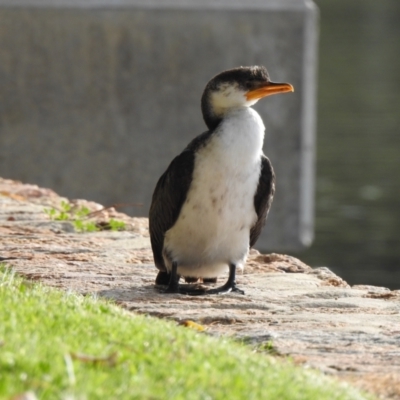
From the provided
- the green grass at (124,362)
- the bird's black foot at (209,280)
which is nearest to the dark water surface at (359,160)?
the bird's black foot at (209,280)

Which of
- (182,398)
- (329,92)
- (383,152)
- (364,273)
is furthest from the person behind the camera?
(329,92)

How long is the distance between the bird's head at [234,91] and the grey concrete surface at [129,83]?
9208 mm

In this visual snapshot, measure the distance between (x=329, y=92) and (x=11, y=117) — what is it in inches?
767

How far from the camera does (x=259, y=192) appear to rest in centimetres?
627

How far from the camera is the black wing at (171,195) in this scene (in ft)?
20.4

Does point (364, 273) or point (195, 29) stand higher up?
point (195, 29)

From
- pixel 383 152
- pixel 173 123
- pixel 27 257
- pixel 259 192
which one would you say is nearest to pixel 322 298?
pixel 259 192

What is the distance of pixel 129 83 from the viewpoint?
51.5 ft

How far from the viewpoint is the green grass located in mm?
3510

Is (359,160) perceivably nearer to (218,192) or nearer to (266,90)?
(266,90)

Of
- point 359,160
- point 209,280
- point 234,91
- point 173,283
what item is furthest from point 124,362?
point 359,160

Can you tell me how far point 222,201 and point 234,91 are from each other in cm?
65

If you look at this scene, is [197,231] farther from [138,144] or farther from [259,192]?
[138,144]

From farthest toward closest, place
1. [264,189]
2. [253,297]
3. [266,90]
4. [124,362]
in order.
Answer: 1. [266,90]
2. [264,189]
3. [253,297]
4. [124,362]
